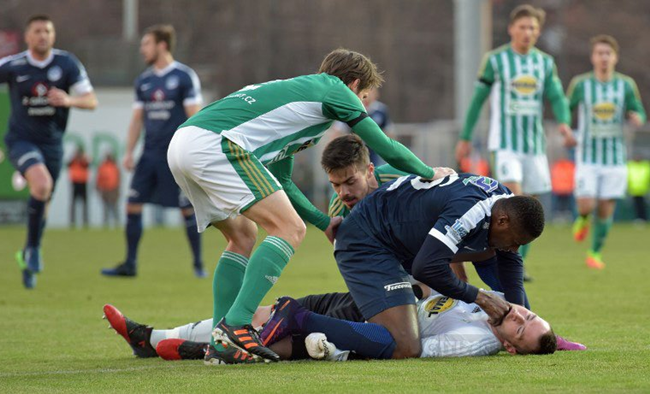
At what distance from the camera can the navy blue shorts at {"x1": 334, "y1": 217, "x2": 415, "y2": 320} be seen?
6473mm

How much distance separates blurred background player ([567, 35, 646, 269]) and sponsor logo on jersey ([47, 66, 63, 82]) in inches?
238

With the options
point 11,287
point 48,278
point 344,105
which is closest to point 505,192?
point 344,105

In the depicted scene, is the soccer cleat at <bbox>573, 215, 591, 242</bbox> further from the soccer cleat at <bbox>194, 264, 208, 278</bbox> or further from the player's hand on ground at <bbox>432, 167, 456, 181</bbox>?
the player's hand on ground at <bbox>432, 167, 456, 181</bbox>

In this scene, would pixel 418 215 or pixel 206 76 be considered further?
pixel 206 76

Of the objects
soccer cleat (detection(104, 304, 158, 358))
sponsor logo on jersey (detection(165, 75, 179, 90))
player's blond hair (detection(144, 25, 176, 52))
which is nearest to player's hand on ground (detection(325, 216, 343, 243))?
soccer cleat (detection(104, 304, 158, 358))

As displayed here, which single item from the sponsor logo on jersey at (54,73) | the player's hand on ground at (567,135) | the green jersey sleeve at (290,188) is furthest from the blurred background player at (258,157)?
the player's hand on ground at (567,135)

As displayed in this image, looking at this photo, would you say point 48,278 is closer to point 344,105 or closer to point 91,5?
point 344,105

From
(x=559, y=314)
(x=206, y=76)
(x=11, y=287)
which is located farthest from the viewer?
(x=206, y=76)

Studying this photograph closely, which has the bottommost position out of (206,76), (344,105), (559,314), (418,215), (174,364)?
(206,76)

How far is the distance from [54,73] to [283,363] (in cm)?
620

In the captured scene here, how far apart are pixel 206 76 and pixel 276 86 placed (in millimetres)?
28432

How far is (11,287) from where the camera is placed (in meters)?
11.7

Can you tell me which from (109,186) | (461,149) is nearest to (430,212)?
(461,149)

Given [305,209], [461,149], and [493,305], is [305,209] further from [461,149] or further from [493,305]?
[461,149]
